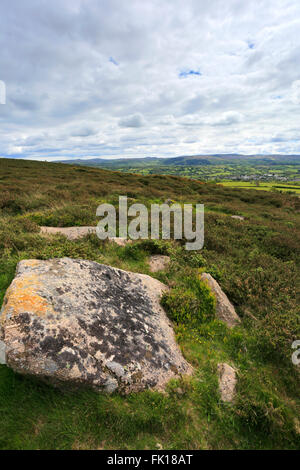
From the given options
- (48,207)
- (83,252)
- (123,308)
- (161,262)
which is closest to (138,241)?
(161,262)

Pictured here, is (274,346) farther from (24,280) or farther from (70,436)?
(24,280)

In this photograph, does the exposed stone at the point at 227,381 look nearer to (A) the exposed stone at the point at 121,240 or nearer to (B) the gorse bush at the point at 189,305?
(B) the gorse bush at the point at 189,305

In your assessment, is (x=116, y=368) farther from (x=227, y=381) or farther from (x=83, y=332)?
(x=227, y=381)

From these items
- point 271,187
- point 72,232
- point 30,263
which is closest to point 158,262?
point 72,232

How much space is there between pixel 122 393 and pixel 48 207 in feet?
41.8

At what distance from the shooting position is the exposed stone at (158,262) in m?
8.01

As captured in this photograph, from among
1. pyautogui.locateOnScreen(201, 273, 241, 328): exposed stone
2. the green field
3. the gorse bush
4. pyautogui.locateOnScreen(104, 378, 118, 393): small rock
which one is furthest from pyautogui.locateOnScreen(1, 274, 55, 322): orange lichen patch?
the green field

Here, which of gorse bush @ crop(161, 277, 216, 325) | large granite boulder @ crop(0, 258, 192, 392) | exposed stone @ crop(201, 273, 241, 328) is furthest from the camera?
exposed stone @ crop(201, 273, 241, 328)

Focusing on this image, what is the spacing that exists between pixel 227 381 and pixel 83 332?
9.74 feet

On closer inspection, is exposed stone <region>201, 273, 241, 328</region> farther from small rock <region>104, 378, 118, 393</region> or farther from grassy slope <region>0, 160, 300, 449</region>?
small rock <region>104, 378, 118, 393</region>

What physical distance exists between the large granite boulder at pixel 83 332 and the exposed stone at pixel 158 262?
2.34 metres

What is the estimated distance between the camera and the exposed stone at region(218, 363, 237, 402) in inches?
155

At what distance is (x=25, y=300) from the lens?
414 cm

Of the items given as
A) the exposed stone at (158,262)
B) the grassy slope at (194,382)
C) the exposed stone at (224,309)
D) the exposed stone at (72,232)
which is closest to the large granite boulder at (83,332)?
the grassy slope at (194,382)
